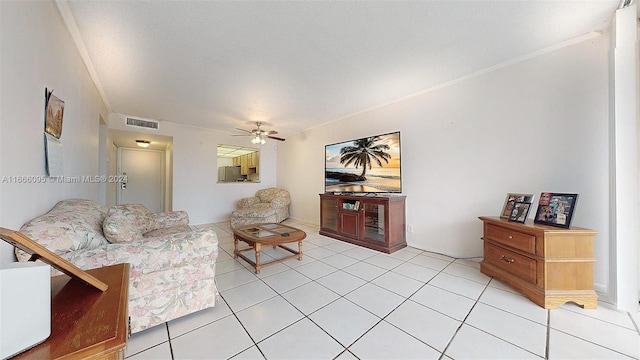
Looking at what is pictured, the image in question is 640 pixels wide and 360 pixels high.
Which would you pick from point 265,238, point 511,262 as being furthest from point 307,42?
point 511,262

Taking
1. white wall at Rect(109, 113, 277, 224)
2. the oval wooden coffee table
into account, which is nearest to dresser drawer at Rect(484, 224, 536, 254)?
the oval wooden coffee table

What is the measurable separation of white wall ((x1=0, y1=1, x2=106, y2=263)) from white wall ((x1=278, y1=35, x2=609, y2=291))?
3631mm

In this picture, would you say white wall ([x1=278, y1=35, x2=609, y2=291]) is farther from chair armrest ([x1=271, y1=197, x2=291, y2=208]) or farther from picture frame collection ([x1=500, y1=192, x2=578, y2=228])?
chair armrest ([x1=271, y1=197, x2=291, y2=208])

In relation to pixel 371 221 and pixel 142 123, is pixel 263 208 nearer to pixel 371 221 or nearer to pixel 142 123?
pixel 371 221

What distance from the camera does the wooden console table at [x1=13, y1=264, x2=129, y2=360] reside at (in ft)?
1.71

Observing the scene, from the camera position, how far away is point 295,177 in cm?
552

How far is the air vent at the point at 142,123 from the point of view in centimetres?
415

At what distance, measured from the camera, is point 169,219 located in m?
3.04

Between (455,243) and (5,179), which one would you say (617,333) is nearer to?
(455,243)

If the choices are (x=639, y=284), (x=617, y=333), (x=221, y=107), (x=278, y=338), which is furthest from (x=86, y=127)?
(x=639, y=284)

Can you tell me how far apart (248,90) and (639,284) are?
13.9 ft

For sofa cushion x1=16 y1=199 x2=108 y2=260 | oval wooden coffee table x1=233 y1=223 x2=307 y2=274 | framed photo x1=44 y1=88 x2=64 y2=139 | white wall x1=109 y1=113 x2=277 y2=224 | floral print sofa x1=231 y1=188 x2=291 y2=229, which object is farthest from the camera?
white wall x1=109 y1=113 x2=277 y2=224

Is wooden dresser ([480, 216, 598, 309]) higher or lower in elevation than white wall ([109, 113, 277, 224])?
lower

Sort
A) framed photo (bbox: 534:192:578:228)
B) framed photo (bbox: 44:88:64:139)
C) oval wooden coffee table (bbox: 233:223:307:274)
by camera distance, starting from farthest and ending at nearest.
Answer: oval wooden coffee table (bbox: 233:223:307:274), framed photo (bbox: 534:192:578:228), framed photo (bbox: 44:88:64:139)
